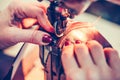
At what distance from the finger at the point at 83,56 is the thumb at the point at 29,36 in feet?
0.27

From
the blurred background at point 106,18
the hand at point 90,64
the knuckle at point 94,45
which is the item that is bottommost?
the blurred background at point 106,18

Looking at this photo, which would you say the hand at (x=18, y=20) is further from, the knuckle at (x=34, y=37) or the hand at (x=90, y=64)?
the hand at (x=90, y=64)

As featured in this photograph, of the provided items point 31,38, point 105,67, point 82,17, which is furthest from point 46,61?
point 82,17

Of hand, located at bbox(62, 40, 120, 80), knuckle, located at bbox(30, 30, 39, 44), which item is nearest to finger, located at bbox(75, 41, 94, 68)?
hand, located at bbox(62, 40, 120, 80)

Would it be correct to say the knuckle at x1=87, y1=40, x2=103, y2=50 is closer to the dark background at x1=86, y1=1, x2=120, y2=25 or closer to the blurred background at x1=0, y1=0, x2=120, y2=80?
the blurred background at x1=0, y1=0, x2=120, y2=80

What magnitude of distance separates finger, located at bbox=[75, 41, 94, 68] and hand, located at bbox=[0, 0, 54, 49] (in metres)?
0.13

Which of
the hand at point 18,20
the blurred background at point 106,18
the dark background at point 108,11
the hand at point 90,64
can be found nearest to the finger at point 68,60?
the hand at point 90,64

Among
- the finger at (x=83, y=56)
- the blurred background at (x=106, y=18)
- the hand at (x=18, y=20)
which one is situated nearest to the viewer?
the finger at (x=83, y=56)

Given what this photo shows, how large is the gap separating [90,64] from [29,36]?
201mm

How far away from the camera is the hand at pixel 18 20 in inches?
27.3

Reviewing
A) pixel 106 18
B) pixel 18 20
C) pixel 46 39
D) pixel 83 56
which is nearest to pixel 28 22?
pixel 18 20

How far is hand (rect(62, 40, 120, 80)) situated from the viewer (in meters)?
0.56

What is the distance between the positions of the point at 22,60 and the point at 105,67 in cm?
34

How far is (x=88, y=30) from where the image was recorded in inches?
25.3
